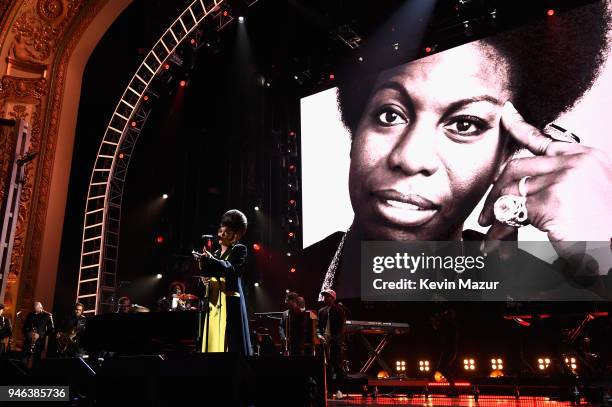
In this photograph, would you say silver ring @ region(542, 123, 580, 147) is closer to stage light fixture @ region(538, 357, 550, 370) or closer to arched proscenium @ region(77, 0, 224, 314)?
Answer: stage light fixture @ region(538, 357, 550, 370)

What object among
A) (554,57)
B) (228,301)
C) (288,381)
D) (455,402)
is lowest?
(455,402)

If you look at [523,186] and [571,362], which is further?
[523,186]

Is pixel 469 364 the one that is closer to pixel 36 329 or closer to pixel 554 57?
pixel 554 57

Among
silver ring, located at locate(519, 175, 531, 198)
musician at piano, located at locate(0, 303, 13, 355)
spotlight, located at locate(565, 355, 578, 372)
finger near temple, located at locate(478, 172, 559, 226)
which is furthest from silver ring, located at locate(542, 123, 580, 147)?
musician at piano, located at locate(0, 303, 13, 355)

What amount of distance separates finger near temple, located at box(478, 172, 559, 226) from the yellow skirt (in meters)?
4.88

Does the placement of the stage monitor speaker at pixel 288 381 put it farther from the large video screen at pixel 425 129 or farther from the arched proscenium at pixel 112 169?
the arched proscenium at pixel 112 169

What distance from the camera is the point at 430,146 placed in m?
8.21

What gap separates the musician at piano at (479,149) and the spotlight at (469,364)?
2.09 meters

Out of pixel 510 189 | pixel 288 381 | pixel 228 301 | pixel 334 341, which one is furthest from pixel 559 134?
pixel 288 381

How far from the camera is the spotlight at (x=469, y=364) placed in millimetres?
8539

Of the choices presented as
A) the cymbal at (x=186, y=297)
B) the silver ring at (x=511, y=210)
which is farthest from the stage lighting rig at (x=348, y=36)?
the cymbal at (x=186, y=297)

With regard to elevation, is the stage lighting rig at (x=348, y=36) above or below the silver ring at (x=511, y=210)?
above

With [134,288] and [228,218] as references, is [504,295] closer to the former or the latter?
[228,218]

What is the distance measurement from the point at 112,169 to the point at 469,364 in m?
7.23
